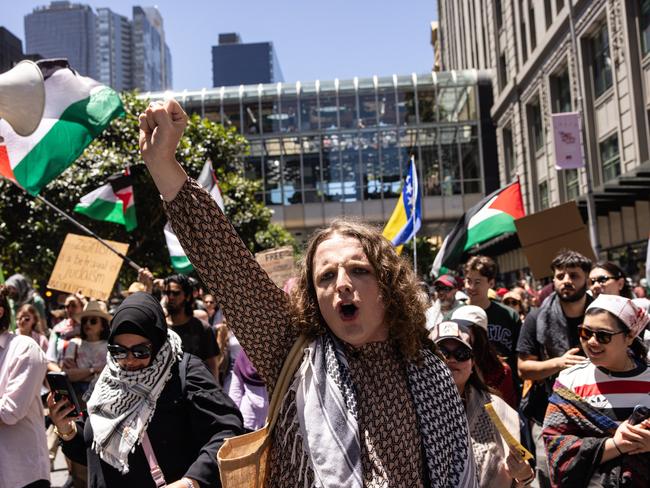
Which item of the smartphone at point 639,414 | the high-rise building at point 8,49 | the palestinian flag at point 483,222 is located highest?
the high-rise building at point 8,49

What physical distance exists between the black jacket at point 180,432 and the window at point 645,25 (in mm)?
18814

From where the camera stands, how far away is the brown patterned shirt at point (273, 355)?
2084mm

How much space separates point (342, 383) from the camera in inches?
83.0

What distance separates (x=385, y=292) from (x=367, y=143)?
37.9 meters

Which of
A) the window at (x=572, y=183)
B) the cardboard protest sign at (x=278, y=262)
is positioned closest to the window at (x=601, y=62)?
the window at (x=572, y=183)

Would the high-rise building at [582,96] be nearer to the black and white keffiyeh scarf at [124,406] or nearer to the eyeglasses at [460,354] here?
the eyeglasses at [460,354]

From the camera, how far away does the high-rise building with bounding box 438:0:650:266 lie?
1964 cm

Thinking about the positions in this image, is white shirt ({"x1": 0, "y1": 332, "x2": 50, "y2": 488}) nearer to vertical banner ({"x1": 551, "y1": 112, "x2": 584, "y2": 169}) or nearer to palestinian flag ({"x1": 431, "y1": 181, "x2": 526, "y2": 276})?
palestinian flag ({"x1": 431, "y1": 181, "x2": 526, "y2": 276})

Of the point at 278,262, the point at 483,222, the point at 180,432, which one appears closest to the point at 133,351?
the point at 180,432

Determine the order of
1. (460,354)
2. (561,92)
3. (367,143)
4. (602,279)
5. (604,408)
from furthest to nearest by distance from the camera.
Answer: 1. (367,143)
2. (561,92)
3. (602,279)
4. (460,354)
5. (604,408)

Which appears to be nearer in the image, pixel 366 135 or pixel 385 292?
pixel 385 292

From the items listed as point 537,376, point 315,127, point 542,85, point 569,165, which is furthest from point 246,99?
point 537,376

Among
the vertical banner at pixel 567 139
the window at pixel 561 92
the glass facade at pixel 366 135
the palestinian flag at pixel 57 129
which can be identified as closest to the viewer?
the palestinian flag at pixel 57 129

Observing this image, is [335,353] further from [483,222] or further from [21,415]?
[483,222]
